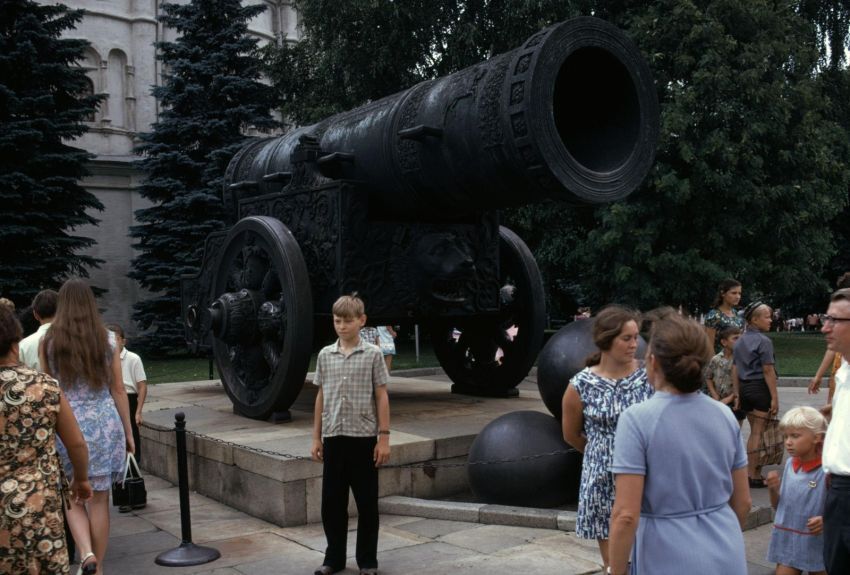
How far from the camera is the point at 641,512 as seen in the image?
8.78 ft

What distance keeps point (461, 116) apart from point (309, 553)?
2.99 m

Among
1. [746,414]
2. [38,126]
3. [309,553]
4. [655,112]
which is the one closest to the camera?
[309,553]

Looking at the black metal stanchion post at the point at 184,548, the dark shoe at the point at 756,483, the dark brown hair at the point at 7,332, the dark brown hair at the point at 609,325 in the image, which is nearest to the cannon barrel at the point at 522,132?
the dark brown hair at the point at 609,325

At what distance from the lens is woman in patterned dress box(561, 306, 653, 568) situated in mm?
3680

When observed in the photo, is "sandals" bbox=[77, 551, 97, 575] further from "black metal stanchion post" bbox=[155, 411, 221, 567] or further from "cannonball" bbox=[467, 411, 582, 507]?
"cannonball" bbox=[467, 411, 582, 507]

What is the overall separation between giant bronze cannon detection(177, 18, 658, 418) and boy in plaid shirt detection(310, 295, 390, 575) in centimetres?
172

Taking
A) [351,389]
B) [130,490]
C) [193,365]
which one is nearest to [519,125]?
[351,389]

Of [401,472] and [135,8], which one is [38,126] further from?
[401,472]

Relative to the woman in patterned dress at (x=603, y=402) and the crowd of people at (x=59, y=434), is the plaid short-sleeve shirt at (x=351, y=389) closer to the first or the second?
the crowd of people at (x=59, y=434)

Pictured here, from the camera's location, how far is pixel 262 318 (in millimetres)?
7223

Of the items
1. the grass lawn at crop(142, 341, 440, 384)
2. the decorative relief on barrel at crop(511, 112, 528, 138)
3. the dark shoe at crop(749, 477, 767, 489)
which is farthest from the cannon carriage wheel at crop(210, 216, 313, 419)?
the grass lawn at crop(142, 341, 440, 384)

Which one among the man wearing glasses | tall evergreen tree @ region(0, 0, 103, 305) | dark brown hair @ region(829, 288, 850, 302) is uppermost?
tall evergreen tree @ region(0, 0, 103, 305)

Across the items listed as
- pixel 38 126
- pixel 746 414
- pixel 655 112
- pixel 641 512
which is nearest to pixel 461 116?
pixel 655 112

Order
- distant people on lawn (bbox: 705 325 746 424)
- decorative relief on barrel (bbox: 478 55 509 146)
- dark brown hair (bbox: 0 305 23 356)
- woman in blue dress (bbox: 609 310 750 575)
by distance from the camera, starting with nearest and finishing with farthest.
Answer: woman in blue dress (bbox: 609 310 750 575)
dark brown hair (bbox: 0 305 23 356)
decorative relief on barrel (bbox: 478 55 509 146)
distant people on lawn (bbox: 705 325 746 424)
